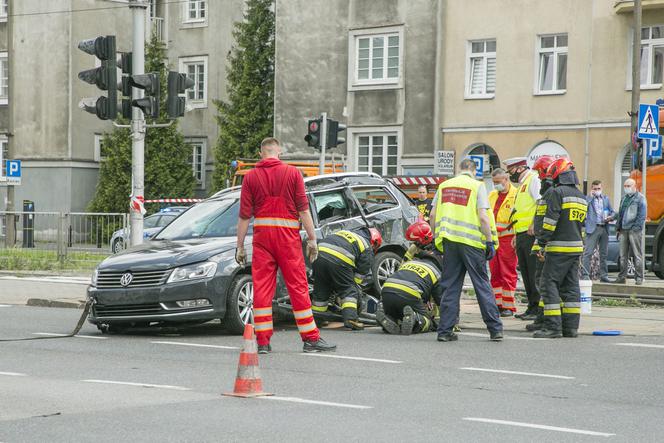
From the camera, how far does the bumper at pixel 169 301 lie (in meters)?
13.0

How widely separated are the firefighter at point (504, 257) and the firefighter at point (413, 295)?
1.84 metres

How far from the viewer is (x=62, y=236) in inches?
1005

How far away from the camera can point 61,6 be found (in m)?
44.7

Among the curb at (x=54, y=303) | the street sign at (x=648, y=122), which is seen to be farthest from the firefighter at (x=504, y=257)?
the curb at (x=54, y=303)

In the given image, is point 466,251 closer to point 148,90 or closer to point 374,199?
point 374,199

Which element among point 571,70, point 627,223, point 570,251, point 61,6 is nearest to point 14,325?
point 570,251

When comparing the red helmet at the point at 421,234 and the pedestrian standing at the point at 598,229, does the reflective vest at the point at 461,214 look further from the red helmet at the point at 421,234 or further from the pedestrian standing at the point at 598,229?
the pedestrian standing at the point at 598,229

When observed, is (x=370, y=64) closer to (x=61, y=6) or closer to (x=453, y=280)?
(x=61, y=6)

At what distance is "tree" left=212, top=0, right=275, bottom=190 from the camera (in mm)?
41000

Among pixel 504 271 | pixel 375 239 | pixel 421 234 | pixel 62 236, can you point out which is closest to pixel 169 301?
pixel 375 239

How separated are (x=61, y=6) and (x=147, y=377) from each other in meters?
36.8

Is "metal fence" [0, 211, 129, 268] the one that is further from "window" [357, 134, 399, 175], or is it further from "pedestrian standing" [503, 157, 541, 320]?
"window" [357, 134, 399, 175]

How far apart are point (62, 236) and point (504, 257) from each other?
41.4 ft

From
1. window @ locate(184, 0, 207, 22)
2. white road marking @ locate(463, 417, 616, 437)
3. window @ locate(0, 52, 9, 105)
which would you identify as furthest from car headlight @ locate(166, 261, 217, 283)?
window @ locate(0, 52, 9, 105)
